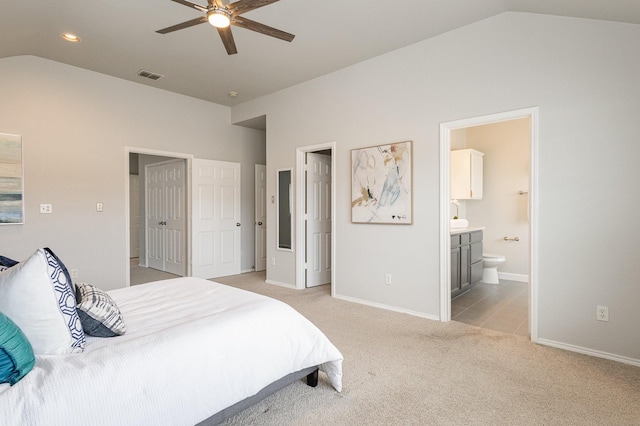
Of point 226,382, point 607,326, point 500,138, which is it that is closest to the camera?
point 226,382

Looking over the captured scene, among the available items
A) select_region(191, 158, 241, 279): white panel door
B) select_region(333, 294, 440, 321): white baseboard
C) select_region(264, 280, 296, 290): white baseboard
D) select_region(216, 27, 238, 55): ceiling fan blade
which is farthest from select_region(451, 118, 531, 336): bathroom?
select_region(216, 27, 238, 55): ceiling fan blade

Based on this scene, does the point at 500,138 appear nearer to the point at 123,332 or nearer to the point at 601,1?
the point at 601,1

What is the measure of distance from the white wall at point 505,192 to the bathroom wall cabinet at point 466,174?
0.30 m

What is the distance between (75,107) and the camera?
4254 millimetres

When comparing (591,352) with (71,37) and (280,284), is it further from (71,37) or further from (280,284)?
(71,37)

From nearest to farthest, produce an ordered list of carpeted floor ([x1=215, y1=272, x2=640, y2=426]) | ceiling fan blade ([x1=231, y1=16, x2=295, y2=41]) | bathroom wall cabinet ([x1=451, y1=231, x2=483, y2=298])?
carpeted floor ([x1=215, y1=272, x2=640, y2=426]) → ceiling fan blade ([x1=231, y1=16, x2=295, y2=41]) → bathroom wall cabinet ([x1=451, y1=231, x2=483, y2=298])

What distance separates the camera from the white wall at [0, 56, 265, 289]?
3.88m

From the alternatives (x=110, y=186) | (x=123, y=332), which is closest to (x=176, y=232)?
(x=110, y=186)

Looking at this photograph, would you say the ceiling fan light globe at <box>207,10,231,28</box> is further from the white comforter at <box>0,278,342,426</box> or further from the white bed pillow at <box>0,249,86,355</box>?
the white comforter at <box>0,278,342,426</box>

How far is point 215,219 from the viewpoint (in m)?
5.72

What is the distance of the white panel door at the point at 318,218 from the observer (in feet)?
16.3

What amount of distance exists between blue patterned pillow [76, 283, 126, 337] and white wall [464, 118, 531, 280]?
18.3 feet

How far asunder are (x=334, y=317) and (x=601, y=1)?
3399 millimetres

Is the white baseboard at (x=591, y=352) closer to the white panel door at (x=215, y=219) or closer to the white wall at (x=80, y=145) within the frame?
the white panel door at (x=215, y=219)
